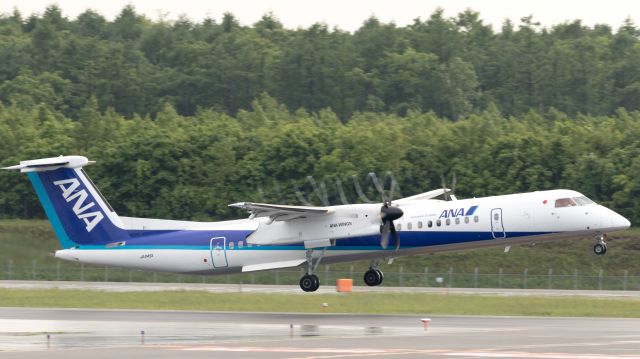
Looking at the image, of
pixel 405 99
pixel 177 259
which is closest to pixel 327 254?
pixel 177 259

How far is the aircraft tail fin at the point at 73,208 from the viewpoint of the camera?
4203cm

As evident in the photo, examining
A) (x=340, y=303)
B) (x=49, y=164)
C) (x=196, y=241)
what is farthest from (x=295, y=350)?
(x=49, y=164)

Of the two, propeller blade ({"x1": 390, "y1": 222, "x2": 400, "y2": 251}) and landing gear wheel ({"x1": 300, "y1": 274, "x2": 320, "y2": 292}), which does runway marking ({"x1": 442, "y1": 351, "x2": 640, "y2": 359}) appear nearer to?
propeller blade ({"x1": 390, "y1": 222, "x2": 400, "y2": 251})

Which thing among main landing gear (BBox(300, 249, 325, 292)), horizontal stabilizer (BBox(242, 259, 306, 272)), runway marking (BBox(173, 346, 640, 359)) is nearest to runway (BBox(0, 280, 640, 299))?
main landing gear (BBox(300, 249, 325, 292))

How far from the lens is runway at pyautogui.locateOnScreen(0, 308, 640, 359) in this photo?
2694 centimetres

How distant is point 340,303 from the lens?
43.7m

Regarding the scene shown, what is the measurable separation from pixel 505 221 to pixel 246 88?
72160 millimetres

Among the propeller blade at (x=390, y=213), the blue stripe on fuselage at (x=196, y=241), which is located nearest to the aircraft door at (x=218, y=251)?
the blue stripe on fuselage at (x=196, y=241)

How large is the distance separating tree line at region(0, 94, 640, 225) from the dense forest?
4.6 inches

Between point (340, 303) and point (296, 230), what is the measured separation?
13.0 ft

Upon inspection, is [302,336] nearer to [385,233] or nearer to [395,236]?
[385,233]

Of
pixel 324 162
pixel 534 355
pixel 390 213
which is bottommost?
pixel 534 355

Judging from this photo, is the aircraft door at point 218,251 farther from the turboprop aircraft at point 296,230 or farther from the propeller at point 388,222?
the propeller at point 388,222

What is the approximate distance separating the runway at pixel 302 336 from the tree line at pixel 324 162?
31.9 meters
